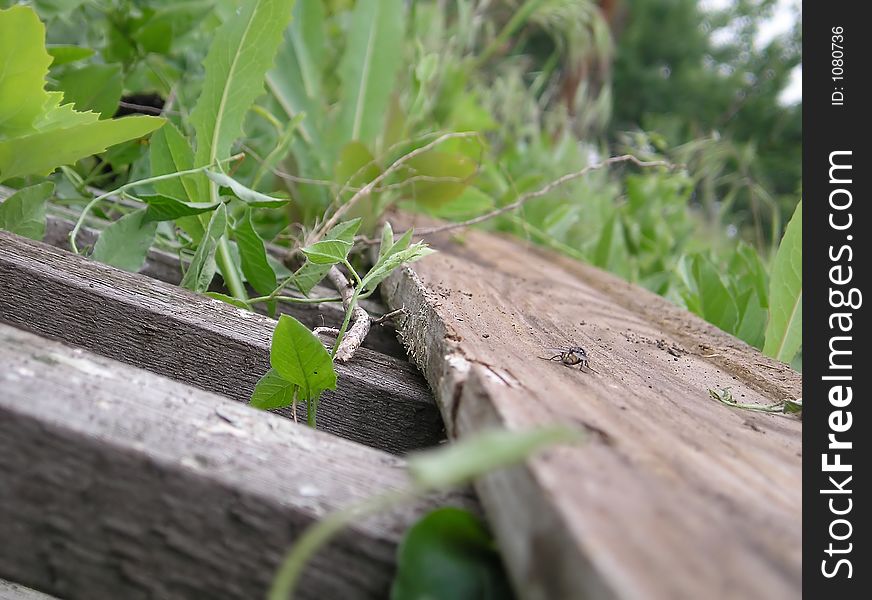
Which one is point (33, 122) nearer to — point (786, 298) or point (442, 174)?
point (442, 174)

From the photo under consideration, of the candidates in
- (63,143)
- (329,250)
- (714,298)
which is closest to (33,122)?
(63,143)

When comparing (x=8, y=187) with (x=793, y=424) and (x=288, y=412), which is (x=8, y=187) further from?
(x=793, y=424)

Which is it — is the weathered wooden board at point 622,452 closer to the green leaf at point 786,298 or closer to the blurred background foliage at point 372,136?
the green leaf at point 786,298

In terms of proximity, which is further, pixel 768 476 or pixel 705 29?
pixel 705 29

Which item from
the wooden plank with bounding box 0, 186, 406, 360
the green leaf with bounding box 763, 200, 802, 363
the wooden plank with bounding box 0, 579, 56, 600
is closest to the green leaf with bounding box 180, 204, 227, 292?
the wooden plank with bounding box 0, 186, 406, 360
